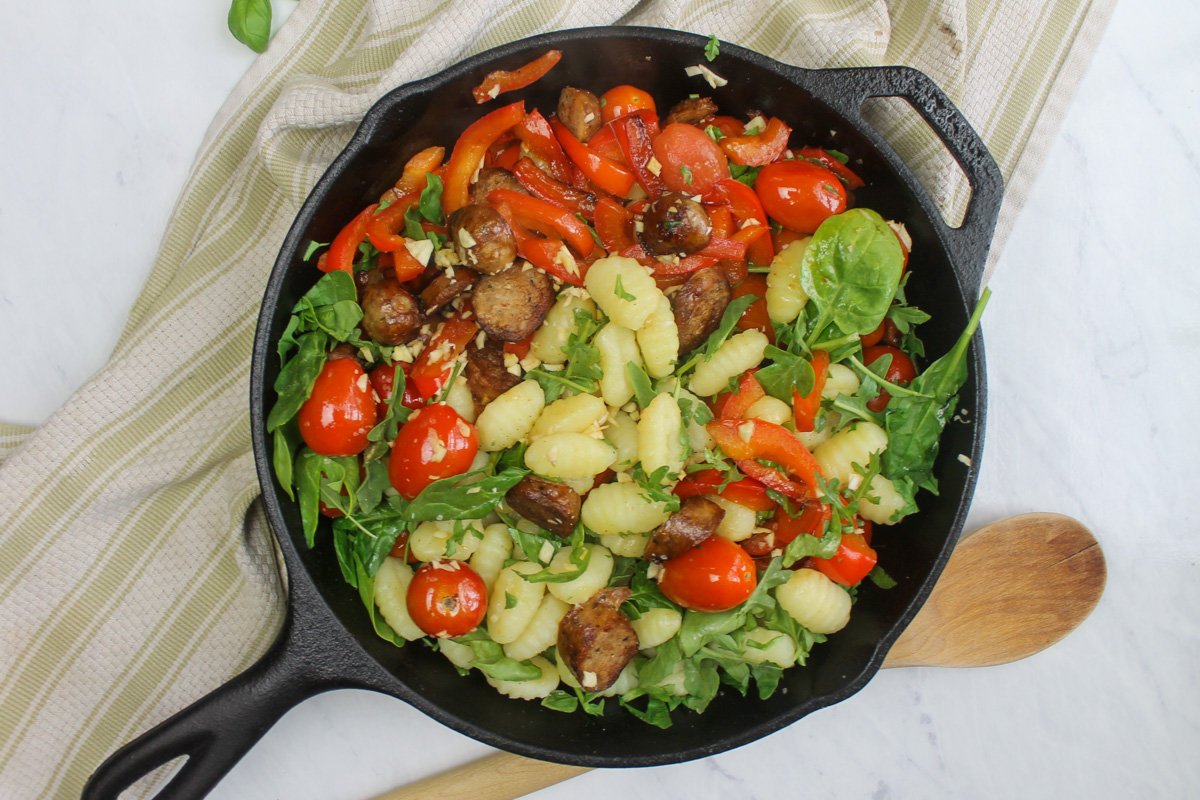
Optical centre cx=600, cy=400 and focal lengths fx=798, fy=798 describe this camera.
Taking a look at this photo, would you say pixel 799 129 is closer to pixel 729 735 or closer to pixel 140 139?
pixel 729 735

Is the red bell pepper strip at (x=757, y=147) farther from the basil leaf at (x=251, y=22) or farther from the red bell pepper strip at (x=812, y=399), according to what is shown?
the basil leaf at (x=251, y=22)

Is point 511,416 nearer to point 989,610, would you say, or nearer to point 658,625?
point 658,625

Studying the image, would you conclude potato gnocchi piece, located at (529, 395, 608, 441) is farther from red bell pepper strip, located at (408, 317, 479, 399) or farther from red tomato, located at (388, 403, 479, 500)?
red bell pepper strip, located at (408, 317, 479, 399)

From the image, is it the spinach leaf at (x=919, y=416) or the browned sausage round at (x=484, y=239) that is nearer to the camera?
the browned sausage round at (x=484, y=239)

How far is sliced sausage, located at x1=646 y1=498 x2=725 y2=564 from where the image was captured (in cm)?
191

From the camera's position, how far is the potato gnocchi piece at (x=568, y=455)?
1.85 m

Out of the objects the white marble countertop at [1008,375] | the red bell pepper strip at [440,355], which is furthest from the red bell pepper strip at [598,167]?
the white marble countertop at [1008,375]

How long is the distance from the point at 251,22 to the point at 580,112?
1.11 metres

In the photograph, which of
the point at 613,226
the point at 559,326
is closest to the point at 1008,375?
the point at 613,226

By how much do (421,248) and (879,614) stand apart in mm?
1575

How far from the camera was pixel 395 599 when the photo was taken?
2.06 metres

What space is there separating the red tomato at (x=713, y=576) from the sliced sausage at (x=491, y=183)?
1030mm

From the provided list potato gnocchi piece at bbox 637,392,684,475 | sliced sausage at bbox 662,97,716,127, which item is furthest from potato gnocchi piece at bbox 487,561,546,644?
sliced sausage at bbox 662,97,716,127

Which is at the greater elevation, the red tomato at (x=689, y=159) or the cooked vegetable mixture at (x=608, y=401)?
the red tomato at (x=689, y=159)
